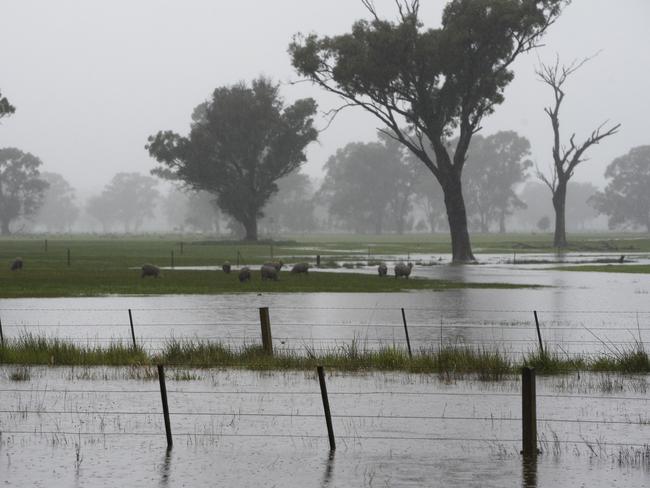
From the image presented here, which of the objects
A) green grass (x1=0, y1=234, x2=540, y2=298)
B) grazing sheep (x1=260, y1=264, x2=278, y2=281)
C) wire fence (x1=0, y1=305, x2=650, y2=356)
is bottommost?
wire fence (x1=0, y1=305, x2=650, y2=356)

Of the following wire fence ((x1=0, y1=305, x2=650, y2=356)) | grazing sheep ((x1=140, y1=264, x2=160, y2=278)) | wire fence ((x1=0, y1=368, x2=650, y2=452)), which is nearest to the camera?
A: wire fence ((x1=0, y1=368, x2=650, y2=452))

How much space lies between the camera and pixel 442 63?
67938 millimetres

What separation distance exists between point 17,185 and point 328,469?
174276 millimetres

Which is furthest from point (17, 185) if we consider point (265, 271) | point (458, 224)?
point (265, 271)

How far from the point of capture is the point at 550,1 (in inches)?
2685

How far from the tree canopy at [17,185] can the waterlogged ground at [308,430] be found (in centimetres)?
15983

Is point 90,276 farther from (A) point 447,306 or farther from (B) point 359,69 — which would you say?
(B) point 359,69

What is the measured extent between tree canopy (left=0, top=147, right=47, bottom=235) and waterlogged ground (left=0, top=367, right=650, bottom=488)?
524 ft

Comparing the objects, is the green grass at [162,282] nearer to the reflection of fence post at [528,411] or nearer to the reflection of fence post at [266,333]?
the reflection of fence post at [266,333]

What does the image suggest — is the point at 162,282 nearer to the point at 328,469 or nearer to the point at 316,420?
the point at 316,420

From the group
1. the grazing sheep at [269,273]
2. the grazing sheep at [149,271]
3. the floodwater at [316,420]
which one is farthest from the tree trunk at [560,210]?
the floodwater at [316,420]

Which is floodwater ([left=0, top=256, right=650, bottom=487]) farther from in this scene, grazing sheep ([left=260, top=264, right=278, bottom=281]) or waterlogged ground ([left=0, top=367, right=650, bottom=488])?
grazing sheep ([left=260, top=264, right=278, bottom=281])

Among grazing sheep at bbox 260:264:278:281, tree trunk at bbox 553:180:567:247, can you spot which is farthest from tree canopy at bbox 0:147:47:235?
grazing sheep at bbox 260:264:278:281

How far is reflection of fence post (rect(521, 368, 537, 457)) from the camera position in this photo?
11961 millimetres
